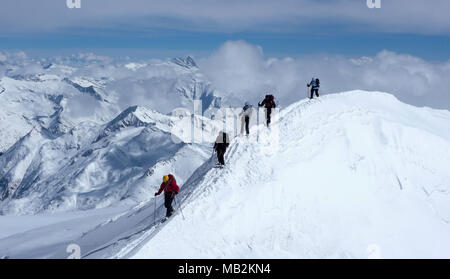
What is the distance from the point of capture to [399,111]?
34.0 metres

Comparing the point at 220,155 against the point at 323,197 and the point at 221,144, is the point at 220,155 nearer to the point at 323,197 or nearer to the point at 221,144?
the point at 221,144

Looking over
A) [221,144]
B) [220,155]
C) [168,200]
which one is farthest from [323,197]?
[168,200]

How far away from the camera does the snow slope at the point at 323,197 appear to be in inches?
810

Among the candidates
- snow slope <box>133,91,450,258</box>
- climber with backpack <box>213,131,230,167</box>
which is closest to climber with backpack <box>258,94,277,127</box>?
snow slope <box>133,91,450,258</box>

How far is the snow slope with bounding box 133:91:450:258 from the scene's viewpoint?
20.6 meters

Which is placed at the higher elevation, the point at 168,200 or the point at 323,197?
the point at 323,197

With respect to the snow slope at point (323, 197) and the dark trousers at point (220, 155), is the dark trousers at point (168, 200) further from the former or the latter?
the dark trousers at point (220, 155)

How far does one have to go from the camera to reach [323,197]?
2281 centimetres

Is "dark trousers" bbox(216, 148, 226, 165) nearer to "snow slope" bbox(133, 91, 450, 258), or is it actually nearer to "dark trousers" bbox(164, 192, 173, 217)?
"snow slope" bbox(133, 91, 450, 258)

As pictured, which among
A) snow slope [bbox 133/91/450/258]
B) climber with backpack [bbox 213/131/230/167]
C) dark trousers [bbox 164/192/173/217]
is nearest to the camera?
snow slope [bbox 133/91/450/258]

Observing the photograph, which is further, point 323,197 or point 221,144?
point 221,144

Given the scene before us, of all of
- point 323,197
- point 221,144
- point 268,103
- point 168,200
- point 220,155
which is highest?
point 268,103
